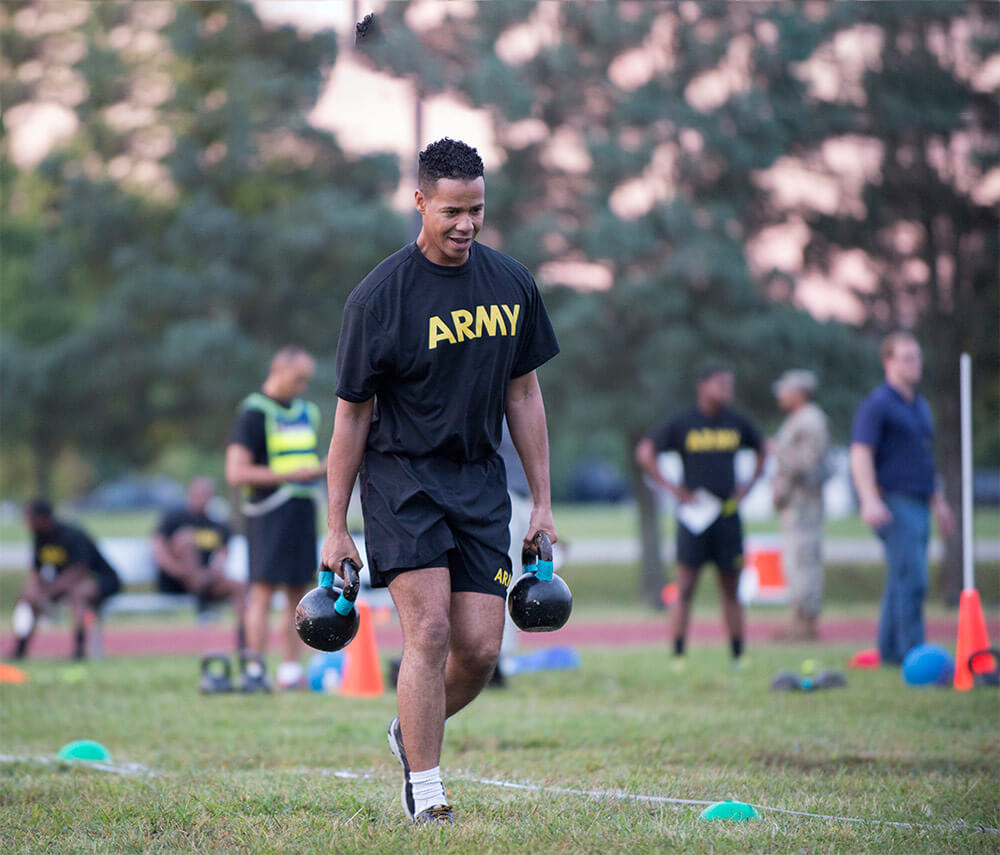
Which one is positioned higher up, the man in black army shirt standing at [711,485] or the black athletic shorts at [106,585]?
the man in black army shirt standing at [711,485]

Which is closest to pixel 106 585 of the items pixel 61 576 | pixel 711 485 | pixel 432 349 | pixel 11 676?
pixel 61 576

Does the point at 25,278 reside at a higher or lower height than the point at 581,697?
higher

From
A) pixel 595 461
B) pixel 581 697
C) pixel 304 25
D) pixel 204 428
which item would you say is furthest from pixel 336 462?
pixel 595 461

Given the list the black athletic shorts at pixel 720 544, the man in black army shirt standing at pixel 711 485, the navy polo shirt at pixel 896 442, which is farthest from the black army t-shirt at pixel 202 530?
the navy polo shirt at pixel 896 442

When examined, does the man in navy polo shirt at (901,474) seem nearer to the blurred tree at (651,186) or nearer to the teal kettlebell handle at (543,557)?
the teal kettlebell handle at (543,557)

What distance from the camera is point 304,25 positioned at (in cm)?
2188

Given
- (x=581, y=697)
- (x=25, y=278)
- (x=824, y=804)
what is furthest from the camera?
(x=25, y=278)

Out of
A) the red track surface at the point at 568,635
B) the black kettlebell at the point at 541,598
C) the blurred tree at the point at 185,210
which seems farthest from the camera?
the blurred tree at the point at 185,210

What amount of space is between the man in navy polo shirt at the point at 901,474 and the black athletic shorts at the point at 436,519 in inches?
213

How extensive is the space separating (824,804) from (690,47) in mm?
17708

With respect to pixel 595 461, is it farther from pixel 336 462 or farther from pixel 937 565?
pixel 336 462

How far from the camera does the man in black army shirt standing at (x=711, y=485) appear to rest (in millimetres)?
10672

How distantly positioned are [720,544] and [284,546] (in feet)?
11.2

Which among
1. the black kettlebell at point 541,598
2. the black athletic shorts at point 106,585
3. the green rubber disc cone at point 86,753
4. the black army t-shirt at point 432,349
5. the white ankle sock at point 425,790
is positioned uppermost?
the black army t-shirt at point 432,349
